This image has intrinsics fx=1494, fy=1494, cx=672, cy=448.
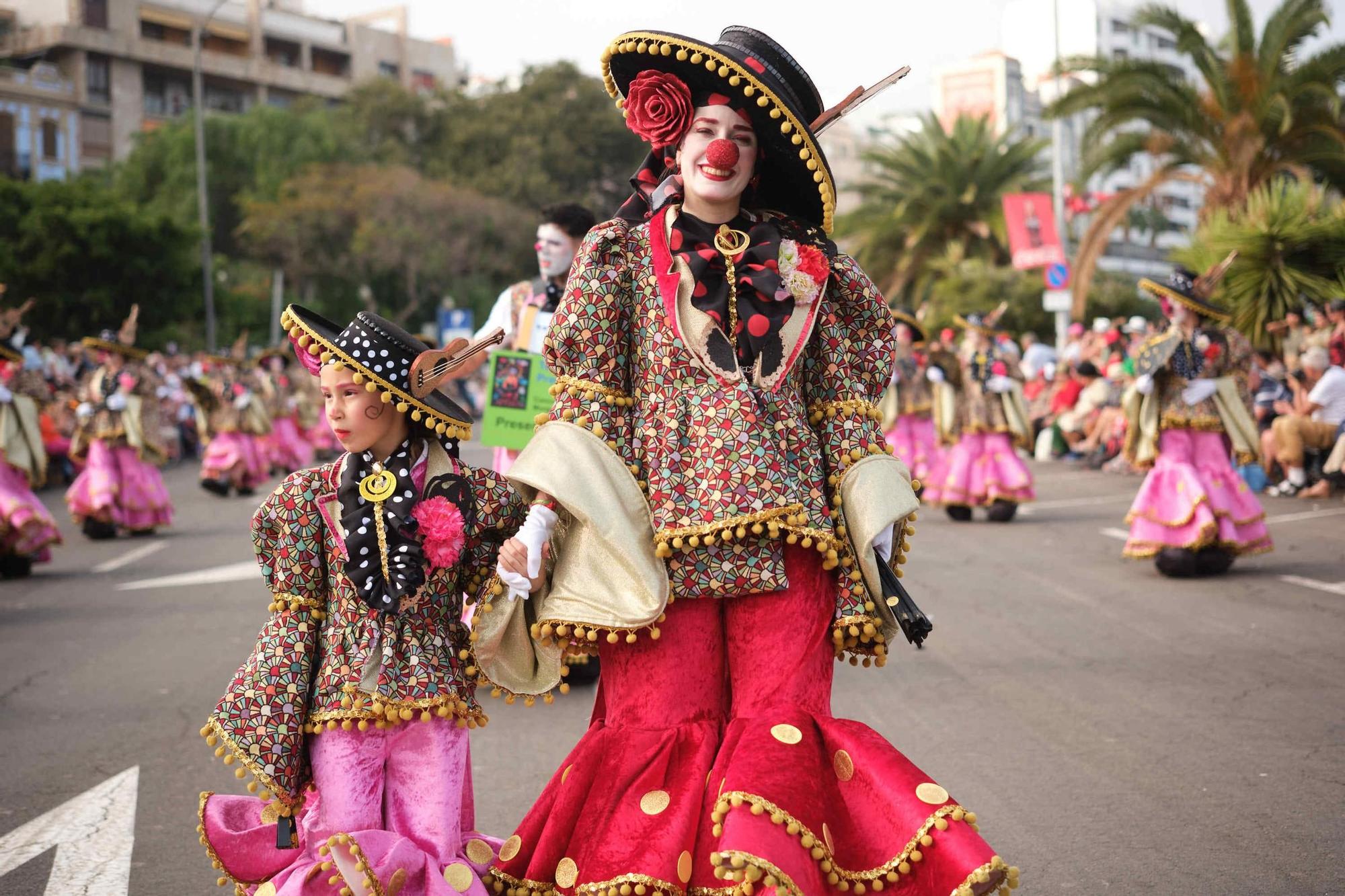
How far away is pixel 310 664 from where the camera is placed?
12.6 feet

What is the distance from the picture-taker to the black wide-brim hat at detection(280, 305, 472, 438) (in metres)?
3.83

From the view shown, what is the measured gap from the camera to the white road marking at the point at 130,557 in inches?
503

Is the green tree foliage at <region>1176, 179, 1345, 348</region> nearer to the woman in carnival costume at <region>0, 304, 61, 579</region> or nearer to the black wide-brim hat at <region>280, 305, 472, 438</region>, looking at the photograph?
the woman in carnival costume at <region>0, 304, 61, 579</region>

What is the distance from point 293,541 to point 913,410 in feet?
41.8

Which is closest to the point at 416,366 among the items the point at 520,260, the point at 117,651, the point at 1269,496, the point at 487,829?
the point at 487,829

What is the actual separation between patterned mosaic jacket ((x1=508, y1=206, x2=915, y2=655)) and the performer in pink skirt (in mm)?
11423

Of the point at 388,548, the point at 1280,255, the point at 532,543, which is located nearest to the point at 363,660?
the point at 388,548

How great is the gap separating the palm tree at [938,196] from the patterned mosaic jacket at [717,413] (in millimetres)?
32188

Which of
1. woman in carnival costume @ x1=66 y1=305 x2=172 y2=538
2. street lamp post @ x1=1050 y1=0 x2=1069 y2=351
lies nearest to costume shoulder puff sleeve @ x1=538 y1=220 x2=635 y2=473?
woman in carnival costume @ x1=66 y1=305 x2=172 y2=538

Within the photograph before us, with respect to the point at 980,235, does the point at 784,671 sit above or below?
below

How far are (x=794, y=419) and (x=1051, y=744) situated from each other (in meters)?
2.67

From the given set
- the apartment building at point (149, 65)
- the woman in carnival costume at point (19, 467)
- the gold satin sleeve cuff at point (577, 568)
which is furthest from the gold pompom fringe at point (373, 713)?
the apartment building at point (149, 65)

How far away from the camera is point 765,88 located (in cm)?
374

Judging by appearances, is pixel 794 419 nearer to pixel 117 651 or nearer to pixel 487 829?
pixel 487 829
